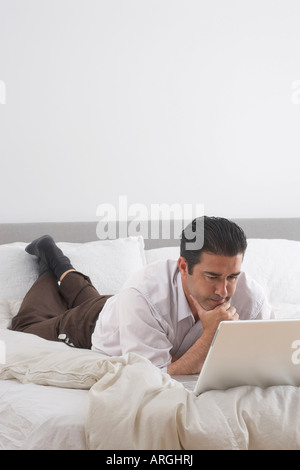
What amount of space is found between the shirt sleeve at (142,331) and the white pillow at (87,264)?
0.84m

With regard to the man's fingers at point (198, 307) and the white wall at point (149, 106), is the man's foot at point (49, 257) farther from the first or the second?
the man's fingers at point (198, 307)

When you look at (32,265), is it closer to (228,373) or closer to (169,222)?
(169,222)

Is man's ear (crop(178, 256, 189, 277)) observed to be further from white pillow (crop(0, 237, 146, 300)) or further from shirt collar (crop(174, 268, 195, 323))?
white pillow (crop(0, 237, 146, 300))

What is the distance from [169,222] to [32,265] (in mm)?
839

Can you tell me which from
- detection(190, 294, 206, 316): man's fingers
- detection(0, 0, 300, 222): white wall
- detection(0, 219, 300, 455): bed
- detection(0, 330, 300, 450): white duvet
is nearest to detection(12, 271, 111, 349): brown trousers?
detection(0, 219, 300, 455): bed

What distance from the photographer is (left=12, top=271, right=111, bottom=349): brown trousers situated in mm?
2350

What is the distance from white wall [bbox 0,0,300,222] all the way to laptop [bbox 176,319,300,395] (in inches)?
76.0

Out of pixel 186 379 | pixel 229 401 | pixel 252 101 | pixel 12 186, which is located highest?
pixel 252 101

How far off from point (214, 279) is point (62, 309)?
1.01 metres

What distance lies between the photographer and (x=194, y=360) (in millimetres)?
1846

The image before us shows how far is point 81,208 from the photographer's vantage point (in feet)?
10.6

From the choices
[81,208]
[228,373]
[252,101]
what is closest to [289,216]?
[252,101]

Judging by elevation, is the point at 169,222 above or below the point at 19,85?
below

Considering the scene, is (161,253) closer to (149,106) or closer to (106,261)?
(106,261)
